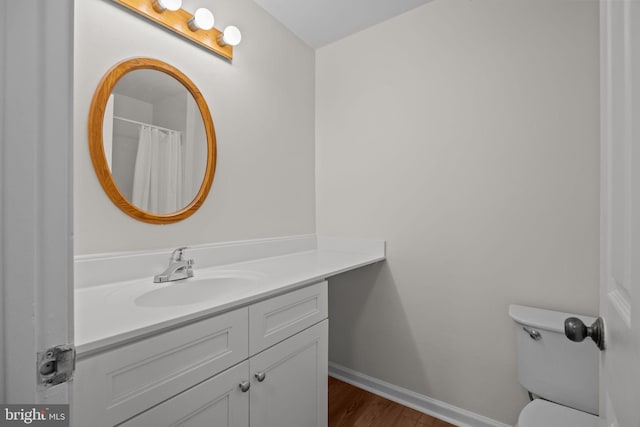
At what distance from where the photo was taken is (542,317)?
4.03 feet

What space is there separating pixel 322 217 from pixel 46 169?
1.77 meters

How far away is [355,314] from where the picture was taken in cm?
192

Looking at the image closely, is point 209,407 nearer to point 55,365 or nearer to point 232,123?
point 55,365

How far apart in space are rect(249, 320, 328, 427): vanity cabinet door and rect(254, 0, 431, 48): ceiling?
1.77 metres

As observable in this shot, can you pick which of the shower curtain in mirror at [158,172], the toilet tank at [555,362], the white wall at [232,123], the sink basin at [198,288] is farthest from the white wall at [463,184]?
the shower curtain in mirror at [158,172]

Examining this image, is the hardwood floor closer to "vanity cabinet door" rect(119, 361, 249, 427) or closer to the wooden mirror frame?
"vanity cabinet door" rect(119, 361, 249, 427)

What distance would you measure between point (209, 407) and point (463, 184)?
149 centimetres

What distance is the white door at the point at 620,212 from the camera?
0.38 meters

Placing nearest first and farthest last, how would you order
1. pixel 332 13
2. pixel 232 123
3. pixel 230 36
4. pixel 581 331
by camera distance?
pixel 581 331 → pixel 230 36 → pixel 232 123 → pixel 332 13

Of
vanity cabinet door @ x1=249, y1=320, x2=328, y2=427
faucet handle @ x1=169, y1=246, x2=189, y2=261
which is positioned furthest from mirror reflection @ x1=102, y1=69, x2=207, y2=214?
vanity cabinet door @ x1=249, y1=320, x2=328, y2=427

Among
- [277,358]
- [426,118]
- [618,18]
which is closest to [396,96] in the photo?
[426,118]

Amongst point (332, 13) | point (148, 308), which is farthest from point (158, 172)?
point (332, 13)

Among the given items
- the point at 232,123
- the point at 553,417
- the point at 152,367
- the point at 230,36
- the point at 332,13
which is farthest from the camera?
the point at 332,13

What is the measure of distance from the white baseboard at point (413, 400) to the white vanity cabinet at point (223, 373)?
61 cm
